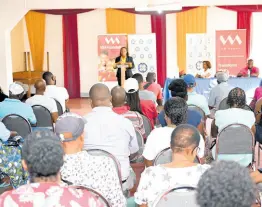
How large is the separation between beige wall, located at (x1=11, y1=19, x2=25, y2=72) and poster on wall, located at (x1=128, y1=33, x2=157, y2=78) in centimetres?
331

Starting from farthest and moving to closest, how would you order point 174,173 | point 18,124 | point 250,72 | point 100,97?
point 250,72
point 18,124
point 100,97
point 174,173

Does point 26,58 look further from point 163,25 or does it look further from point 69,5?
point 163,25

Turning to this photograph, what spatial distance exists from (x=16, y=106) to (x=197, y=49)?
843 centimetres

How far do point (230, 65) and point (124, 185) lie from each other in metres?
9.71

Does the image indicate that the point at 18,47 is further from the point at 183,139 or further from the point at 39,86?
the point at 183,139

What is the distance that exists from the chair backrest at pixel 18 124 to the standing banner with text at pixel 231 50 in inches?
350

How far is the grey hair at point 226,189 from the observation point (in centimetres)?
143

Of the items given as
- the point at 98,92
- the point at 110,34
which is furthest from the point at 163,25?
the point at 98,92

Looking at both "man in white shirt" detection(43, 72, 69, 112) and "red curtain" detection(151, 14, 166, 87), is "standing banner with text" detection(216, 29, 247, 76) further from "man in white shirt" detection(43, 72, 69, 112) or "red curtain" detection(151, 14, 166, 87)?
"man in white shirt" detection(43, 72, 69, 112)

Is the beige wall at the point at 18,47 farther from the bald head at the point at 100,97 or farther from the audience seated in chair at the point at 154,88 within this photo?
the bald head at the point at 100,97

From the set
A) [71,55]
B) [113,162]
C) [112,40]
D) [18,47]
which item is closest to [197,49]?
[112,40]

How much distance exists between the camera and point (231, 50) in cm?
1261

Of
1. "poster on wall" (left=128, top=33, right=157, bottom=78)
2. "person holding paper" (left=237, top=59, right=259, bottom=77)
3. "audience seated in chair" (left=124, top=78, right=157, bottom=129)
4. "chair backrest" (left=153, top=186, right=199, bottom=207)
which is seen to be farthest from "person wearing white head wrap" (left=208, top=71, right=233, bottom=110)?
"poster on wall" (left=128, top=33, right=157, bottom=78)

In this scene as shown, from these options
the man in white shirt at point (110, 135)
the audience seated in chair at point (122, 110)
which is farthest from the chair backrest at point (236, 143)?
the man in white shirt at point (110, 135)
